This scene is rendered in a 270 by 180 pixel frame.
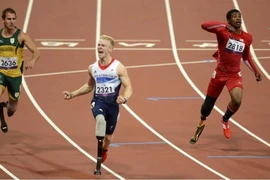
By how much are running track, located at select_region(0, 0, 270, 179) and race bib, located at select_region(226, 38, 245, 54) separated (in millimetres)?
1538

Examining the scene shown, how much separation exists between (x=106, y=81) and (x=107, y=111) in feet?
1.30

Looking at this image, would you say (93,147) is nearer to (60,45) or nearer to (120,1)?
(60,45)

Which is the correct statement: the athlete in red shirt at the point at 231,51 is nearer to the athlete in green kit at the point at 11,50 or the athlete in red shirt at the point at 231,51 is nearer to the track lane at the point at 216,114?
the track lane at the point at 216,114

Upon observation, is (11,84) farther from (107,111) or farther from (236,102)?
(236,102)

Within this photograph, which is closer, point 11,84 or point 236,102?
point 236,102

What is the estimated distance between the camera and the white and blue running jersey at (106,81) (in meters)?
9.54

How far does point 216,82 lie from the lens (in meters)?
10.9

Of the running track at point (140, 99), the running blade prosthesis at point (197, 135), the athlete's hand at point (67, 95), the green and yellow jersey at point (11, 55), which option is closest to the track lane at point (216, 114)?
the running track at point (140, 99)

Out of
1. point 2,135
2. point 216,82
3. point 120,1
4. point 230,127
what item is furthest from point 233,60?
point 120,1

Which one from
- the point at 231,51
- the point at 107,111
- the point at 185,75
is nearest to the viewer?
the point at 107,111

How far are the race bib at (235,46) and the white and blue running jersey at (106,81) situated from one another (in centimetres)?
186

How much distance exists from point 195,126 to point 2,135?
3.09 meters

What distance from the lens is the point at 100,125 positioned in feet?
30.8

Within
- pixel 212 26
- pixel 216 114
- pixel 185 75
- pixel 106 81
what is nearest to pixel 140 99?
pixel 216 114
